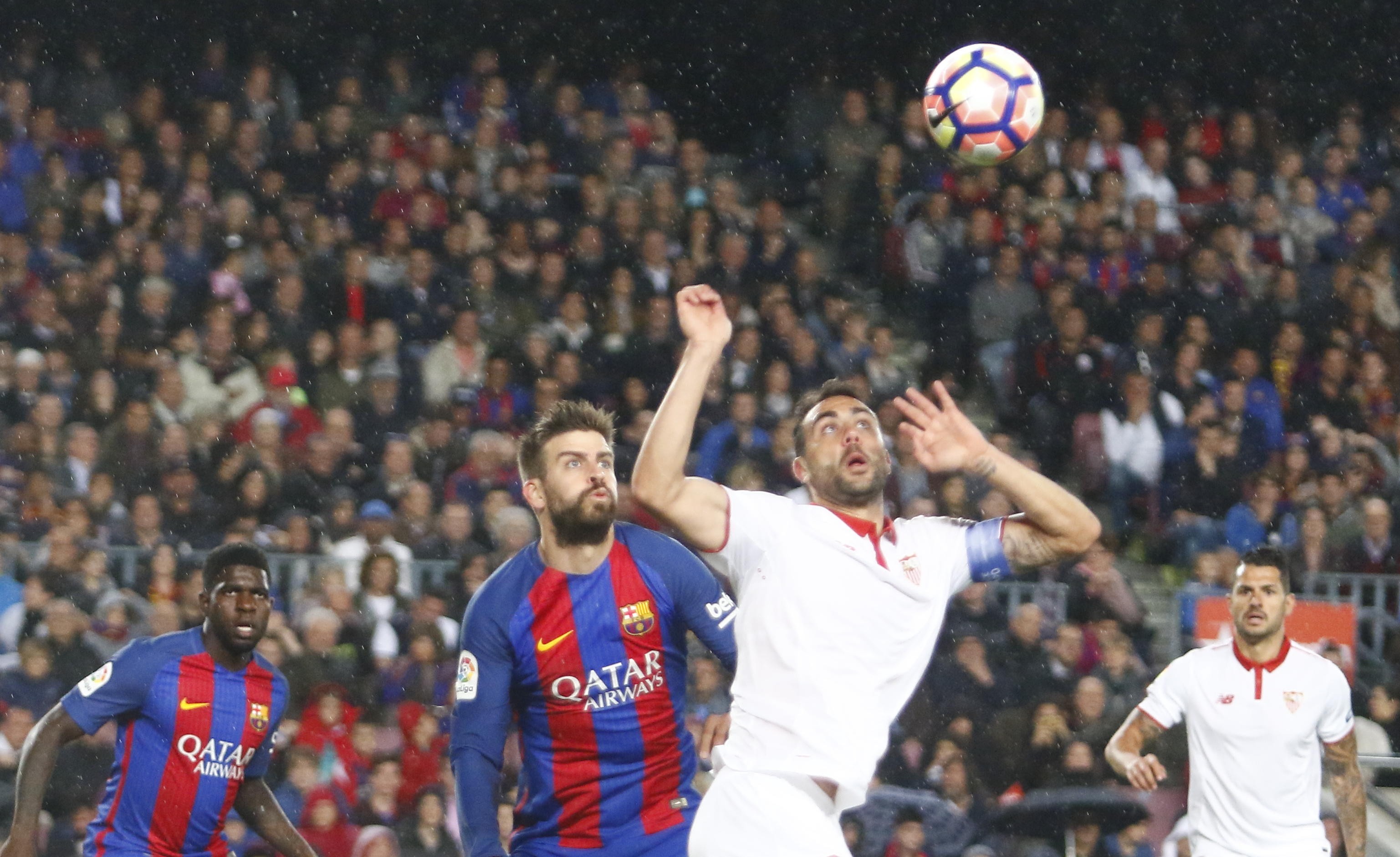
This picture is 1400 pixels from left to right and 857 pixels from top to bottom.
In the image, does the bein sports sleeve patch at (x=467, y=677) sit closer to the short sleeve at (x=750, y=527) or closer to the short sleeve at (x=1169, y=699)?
the short sleeve at (x=750, y=527)

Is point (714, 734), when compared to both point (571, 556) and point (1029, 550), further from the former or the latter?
point (1029, 550)

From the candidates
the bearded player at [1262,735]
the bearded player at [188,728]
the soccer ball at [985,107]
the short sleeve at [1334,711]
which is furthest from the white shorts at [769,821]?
the soccer ball at [985,107]

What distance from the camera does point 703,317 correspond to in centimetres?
397

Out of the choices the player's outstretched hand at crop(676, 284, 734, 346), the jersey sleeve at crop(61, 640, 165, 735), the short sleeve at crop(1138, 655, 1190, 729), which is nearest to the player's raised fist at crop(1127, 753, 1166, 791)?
the short sleeve at crop(1138, 655, 1190, 729)

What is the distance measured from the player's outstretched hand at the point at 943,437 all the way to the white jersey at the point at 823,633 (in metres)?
0.26

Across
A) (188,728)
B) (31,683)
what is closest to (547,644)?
(188,728)

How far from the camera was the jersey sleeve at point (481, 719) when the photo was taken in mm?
4234

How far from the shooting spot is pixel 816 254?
12.0 meters

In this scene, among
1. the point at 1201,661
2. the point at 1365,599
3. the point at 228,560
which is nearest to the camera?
the point at 228,560

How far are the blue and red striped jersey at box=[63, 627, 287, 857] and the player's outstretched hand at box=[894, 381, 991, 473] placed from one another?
2.51m

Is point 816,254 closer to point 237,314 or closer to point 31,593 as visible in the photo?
point 237,314

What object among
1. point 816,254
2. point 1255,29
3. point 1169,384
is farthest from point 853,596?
point 1255,29

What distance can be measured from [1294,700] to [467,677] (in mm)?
3499

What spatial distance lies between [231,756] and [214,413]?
4.44m
